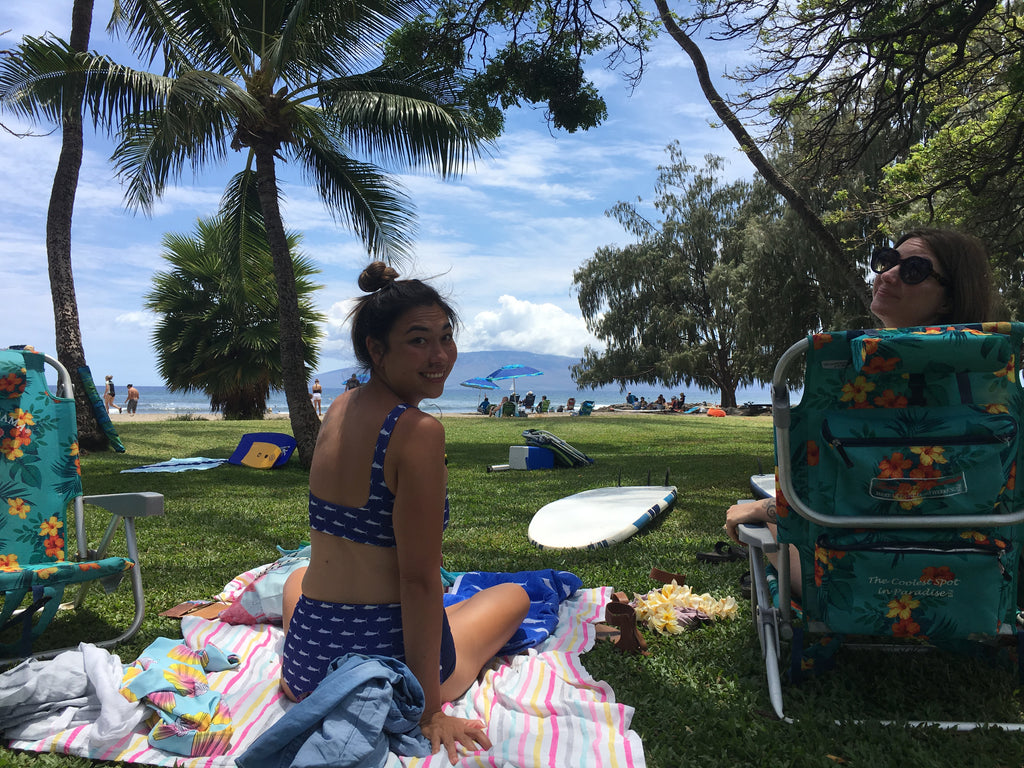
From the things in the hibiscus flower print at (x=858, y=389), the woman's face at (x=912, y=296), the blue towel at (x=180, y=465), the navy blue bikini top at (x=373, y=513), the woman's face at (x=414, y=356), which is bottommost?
the blue towel at (x=180, y=465)

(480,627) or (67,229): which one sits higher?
(67,229)

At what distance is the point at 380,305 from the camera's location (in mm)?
2295

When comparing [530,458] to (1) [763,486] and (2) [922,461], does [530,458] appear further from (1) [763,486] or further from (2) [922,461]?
(2) [922,461]

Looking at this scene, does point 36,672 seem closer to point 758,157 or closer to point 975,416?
point 975,416

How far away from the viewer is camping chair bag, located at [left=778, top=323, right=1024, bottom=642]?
2230 mm

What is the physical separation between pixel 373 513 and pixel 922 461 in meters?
1.73

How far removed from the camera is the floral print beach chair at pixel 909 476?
2225 mm

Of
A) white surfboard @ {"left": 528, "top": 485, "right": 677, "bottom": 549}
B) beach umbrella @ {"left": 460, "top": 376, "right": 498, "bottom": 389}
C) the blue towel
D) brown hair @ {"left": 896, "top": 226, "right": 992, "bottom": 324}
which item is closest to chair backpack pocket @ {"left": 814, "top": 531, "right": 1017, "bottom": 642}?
brown hair @ {"left": 896, "top": 226, "right": 992, "bottom": 324}

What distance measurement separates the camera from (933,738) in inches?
88.7

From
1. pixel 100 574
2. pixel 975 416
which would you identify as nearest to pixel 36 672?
pixel 100 574

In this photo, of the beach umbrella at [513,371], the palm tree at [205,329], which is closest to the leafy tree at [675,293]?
the beach umbrella at [513,371]

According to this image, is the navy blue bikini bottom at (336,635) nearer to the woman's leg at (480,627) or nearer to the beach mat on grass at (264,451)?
the woman's leg at (480,627)

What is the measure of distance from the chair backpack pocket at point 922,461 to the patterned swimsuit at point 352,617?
1310mm

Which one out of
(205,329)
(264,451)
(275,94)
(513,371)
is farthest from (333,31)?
(513,371)
